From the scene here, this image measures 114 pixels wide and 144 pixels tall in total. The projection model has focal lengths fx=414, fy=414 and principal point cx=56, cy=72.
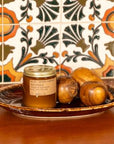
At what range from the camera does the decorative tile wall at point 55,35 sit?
3.73ft

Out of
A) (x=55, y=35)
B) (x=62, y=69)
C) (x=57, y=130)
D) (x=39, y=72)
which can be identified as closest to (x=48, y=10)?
(x=55, y=35)

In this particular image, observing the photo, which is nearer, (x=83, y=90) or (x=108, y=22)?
(x=83, y=90)

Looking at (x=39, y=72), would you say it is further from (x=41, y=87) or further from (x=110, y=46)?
(x=110, y=46)

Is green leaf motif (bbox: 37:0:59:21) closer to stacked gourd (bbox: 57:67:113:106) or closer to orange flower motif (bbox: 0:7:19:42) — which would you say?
orange flower motif (bbox: 0:7:19:42)

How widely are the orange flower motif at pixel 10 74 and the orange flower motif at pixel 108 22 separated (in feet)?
0.92

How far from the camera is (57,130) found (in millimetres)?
881

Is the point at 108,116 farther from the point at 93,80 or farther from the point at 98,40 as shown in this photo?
the point at 98,40

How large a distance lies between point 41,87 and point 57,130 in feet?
0.35

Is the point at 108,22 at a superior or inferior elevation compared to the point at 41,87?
superior

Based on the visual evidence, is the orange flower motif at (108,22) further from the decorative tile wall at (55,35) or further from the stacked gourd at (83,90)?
the stacked gourd at (83,90)

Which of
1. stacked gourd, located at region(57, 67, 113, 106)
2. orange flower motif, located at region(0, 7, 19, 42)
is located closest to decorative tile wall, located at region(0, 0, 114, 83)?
orange flower motif, located at region(0, 7, 19, 42)

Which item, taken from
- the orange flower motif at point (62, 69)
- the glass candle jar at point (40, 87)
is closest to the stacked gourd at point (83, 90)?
the glass candle jar at point (40, 87)

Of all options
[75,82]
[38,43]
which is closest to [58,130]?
[75,82]

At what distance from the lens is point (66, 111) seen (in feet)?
2.99
